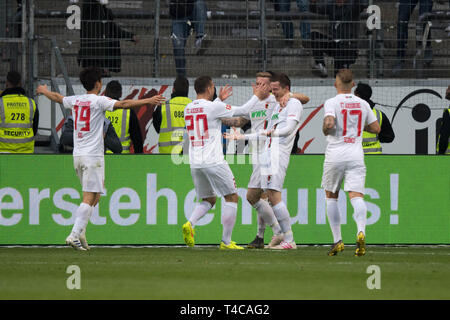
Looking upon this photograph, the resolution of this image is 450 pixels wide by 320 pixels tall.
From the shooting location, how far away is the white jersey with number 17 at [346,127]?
10.8 meters

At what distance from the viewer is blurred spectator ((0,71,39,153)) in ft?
46.6

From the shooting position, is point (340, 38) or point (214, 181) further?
point (340, 38)

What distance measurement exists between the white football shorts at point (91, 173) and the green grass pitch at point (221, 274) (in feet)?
2.51

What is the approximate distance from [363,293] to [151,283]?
5.75 ft

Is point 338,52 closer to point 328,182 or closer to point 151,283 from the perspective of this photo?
point 328,182

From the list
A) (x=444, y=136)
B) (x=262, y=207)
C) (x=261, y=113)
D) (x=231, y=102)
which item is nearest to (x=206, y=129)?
(x=261, y=113)

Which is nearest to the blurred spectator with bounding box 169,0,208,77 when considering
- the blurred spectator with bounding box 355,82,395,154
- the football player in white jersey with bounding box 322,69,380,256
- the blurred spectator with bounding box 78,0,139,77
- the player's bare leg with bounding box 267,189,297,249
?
the blurred spectator with bounding box 78,0,139,77

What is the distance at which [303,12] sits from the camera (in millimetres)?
18312

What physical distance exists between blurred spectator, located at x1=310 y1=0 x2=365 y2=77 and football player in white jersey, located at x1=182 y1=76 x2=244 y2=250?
6046mm

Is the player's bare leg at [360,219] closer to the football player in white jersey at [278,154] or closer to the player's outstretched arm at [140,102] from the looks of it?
the football player in white jersey at [278,154]

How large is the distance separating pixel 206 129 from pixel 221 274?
336cm

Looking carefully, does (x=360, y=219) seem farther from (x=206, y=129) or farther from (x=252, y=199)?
(x=206, y=129)

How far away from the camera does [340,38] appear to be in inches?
690

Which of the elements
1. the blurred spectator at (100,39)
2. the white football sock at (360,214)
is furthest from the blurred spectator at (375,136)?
the blurred spectator at (100,39)
